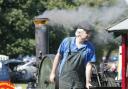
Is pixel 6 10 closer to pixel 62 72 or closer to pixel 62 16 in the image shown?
pixel 62 16

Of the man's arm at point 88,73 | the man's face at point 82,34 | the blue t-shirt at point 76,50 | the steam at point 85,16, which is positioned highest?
the steam at point 85,16

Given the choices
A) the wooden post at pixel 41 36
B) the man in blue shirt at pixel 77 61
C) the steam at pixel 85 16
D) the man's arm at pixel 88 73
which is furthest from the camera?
the steam at pixel 85 16

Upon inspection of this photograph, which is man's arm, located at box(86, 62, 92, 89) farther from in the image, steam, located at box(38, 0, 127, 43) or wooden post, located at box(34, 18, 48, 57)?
steam, located at box(38, 0, 127, 43)

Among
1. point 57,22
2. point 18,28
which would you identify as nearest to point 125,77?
point 57,22

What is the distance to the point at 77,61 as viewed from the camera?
818 centimetres

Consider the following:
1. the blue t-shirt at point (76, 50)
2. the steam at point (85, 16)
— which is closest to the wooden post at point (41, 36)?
the steam at point (85, 16)

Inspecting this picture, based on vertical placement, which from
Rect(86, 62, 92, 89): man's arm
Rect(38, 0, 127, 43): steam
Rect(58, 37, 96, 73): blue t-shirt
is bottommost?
Rect(86, 62, 92, 89): man's arm

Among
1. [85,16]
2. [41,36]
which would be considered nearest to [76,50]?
[41,36]

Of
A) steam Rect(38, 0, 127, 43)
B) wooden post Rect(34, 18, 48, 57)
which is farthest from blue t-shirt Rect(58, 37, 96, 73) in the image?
steam Rect(38, 0, 127, 43)

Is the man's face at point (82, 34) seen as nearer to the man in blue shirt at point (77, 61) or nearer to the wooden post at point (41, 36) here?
the man in blue shirt at point (77, 61)

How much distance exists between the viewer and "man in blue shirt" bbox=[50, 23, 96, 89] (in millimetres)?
8062

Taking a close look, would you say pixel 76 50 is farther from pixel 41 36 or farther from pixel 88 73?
pixel 41 36

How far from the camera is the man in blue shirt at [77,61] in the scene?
8062 millimetres

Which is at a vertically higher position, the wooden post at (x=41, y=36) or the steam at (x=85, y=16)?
the steam at (x=85, y=16)
